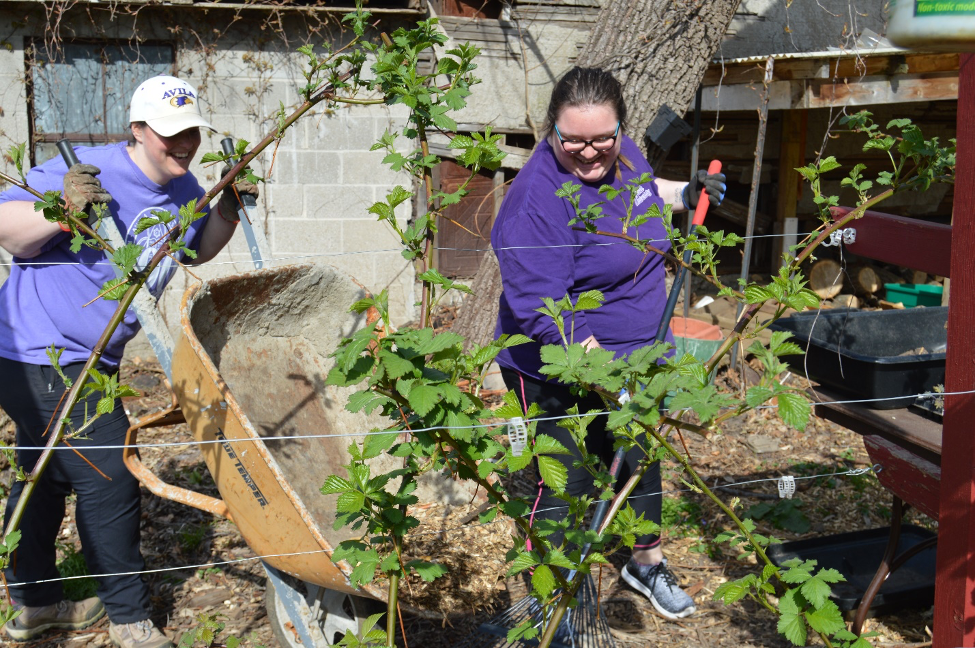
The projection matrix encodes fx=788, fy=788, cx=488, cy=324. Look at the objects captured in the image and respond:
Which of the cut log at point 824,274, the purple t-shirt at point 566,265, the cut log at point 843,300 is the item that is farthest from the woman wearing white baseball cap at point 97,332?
the cut log at point 843,300

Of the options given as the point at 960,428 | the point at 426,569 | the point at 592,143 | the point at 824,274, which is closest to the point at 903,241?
the point at 960,428

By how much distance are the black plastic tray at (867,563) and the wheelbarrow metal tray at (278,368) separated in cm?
179

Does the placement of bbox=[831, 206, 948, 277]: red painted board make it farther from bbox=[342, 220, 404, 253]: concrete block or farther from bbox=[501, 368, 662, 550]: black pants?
bbox=[342, 220, 404, 253]: concrete block

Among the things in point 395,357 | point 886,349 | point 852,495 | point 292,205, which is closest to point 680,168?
point 292,205

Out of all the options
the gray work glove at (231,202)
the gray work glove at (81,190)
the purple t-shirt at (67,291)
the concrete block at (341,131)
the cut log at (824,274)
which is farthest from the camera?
the cut log at (824,274)

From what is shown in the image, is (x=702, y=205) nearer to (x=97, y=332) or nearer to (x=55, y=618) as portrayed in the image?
(x=97, y=332)

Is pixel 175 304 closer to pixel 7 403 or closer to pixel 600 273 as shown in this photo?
pixel 7 403

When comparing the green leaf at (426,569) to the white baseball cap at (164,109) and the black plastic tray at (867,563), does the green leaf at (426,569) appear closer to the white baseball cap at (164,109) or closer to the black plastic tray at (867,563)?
the white baseball cap at (164,109)

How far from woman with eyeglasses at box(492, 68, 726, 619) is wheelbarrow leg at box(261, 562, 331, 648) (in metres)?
0.79

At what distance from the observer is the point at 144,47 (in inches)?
224

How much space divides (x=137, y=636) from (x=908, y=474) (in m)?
2.49

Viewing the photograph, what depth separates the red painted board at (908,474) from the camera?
2221 mm

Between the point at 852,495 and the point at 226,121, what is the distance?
482cm

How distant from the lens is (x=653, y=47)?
427 centimetres
